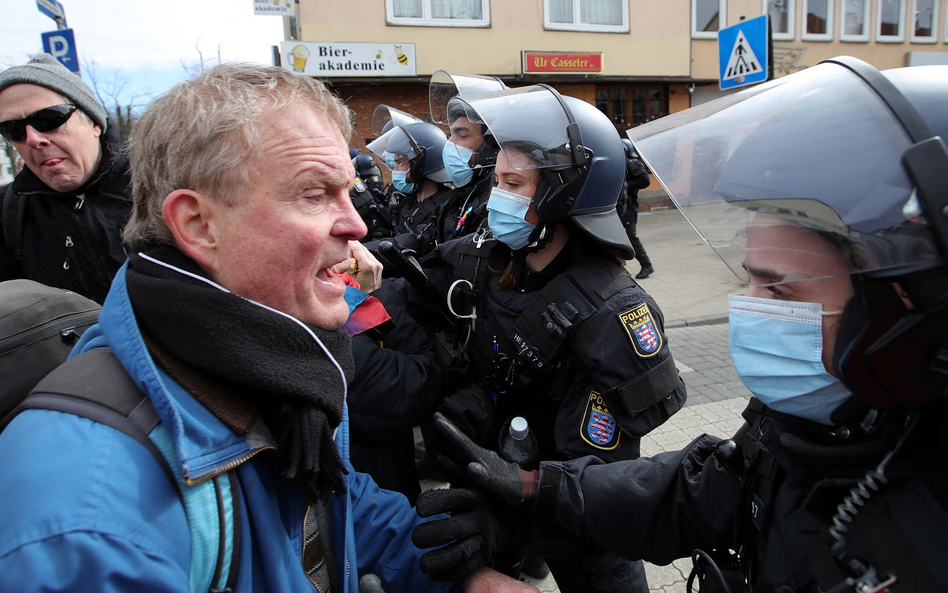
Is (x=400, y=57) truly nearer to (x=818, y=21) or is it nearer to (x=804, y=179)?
(x=818, y=21)

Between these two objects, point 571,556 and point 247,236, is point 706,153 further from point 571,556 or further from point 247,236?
point 571,556

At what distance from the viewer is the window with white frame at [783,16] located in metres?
16.3

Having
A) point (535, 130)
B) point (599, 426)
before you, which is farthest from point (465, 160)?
point (599, 426)

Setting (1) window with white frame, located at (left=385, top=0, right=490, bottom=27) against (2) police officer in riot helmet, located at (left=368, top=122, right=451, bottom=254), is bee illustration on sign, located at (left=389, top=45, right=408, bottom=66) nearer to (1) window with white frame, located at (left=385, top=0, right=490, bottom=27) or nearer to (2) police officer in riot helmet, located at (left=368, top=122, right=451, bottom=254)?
(1) window with white frame, located at (left=385, top=0, right=490, bottom=27)

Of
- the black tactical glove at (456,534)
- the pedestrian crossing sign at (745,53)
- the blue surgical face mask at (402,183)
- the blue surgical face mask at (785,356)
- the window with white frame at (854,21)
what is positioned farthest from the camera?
the window with white frame at (854,21)

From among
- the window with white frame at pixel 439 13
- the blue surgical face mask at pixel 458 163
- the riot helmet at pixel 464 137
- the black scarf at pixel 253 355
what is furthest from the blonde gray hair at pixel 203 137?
the window with white frame at pixel 439 13

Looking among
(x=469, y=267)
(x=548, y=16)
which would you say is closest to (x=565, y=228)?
(x=469, y=267)

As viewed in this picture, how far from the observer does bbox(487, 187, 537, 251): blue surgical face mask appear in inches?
89.4

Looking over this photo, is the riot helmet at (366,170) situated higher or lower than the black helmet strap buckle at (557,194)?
lower

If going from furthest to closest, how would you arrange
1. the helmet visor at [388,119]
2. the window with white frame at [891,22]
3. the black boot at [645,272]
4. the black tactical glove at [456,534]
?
the window with white frame at [891,22], the black boot at [645,272], the helmet visor at [388,119], the black tactical glove at [456,534]

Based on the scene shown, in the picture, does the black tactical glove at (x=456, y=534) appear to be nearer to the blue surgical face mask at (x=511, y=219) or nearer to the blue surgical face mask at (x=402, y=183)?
the blue surgical face mask at (x=511, y=219)

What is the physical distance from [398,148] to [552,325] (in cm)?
374

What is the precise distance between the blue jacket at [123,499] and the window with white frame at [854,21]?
21.7 meters

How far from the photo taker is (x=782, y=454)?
1.19m
